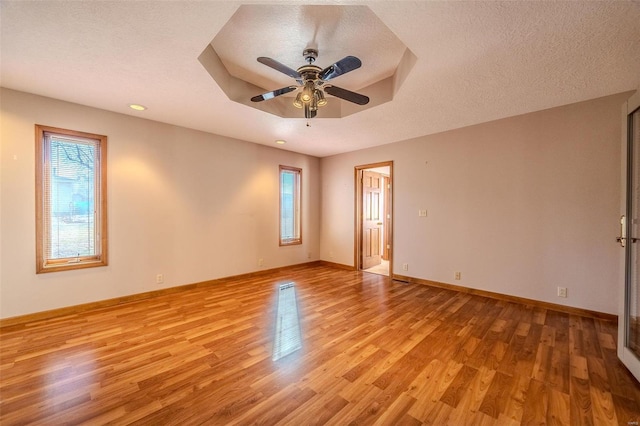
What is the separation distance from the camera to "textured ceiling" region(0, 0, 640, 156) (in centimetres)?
164

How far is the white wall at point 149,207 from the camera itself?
2.76m

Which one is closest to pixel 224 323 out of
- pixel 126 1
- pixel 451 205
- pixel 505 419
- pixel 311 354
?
pixel 311 354

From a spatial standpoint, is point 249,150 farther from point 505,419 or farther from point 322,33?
point 505,419

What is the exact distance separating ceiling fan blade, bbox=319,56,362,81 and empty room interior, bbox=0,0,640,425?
2cm

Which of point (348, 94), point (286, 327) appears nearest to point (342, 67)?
point (348, 94)

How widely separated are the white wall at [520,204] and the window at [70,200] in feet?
14.8

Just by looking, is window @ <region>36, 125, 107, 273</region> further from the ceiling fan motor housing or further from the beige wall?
the ceiling fan motor housing

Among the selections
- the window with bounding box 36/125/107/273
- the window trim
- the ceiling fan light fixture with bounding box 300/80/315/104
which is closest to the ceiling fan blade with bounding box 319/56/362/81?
the ceiling fan light fixture with bounding box 300/80/315/104

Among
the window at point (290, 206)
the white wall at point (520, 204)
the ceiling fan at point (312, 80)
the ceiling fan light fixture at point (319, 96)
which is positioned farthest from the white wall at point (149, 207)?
the white wall at point (520, 204)

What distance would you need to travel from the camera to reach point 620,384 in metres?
1.81

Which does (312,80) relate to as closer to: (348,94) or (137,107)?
(348,94)

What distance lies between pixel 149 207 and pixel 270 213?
208cm

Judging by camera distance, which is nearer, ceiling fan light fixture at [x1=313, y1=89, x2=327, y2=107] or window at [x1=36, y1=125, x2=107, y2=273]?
ceiling fan light fixture at [x1=313, y1=89, x2=327, y2=107]

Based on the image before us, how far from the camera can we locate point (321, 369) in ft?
6.48
